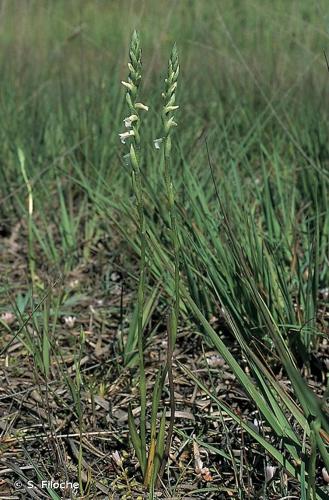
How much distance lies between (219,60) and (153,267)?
2235 mm

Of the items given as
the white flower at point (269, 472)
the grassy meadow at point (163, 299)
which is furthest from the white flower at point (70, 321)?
the white flower at point (269, 472)

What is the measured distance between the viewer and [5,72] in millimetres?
3738

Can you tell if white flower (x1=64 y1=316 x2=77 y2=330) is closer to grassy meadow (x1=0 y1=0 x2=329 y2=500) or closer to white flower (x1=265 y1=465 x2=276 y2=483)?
grassy meadow (x1=0 y1=0 x2=329 y2=500)

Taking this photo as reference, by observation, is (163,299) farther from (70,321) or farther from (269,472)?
(269,472)

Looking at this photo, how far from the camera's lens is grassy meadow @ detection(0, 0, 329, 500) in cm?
127

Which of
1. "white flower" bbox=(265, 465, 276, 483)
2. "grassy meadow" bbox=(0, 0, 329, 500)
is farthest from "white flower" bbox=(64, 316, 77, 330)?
"white flower" bbox=(265, 465, 276, 483)

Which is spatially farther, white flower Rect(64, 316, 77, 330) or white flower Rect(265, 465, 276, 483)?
white flower Rect(64, 316, 77, 330)

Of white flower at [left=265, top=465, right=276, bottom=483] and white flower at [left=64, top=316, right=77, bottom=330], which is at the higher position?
white flower at [left=265, top=465, right=276, bottom=483]

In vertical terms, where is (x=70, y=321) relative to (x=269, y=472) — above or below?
below

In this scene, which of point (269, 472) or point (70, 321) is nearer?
point (269, 472)

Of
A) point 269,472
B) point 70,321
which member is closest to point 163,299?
point 70,321

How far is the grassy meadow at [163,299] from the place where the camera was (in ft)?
4.17

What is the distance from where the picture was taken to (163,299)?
202 centimetres

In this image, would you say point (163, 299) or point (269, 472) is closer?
point (269, 472)
